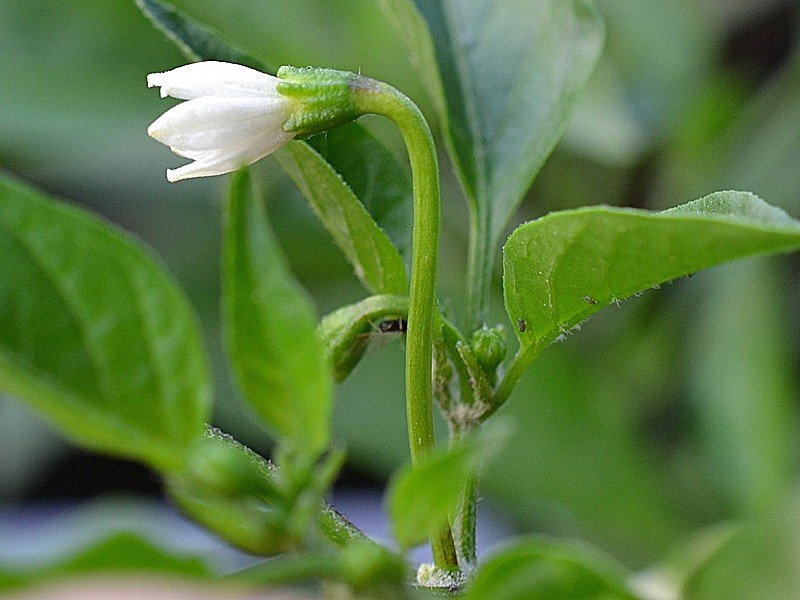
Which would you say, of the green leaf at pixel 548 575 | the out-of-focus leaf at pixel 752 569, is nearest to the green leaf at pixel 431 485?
the green leaf at pixel 548 575

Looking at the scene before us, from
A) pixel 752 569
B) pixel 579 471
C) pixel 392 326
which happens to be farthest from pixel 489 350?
pixel 579 471

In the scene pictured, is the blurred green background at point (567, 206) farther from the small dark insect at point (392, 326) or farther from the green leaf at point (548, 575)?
the green leaf at point (548, 575)

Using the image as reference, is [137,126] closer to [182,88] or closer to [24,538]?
[24,538]

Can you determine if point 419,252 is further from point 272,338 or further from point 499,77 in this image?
point 499,77

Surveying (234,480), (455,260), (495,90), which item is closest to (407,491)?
(234,480)

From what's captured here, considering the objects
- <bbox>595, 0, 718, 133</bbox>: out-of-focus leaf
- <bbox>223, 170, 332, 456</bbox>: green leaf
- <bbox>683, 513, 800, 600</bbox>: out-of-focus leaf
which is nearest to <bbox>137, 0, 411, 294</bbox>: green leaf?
<bbox>223, 170, 332, 456</bbox>: green leaf

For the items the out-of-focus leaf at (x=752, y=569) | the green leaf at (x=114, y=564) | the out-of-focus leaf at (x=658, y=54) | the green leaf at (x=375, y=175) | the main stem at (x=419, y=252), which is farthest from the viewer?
the out-of-focus leaf at (x=658, y=54)

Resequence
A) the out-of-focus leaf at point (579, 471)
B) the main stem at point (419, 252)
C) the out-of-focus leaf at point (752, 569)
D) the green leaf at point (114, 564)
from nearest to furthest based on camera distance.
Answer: the green leaf at point (114, 564), the main stem at point (419, 252), the out-of-focus leaf at point (752, 569), the out-of-focus leaf at point (579, 471)
